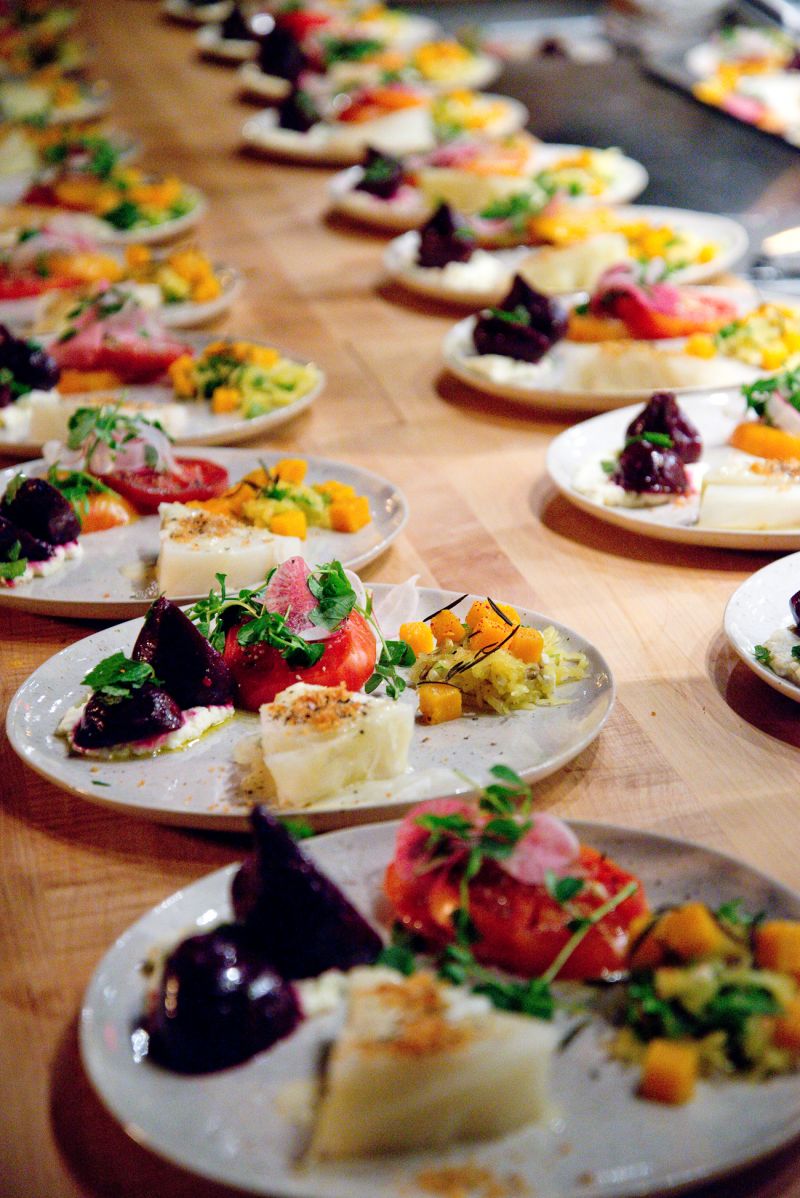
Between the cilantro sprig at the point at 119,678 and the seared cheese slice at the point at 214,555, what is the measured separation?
1.21ft

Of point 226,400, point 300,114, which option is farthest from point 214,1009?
point 300,114

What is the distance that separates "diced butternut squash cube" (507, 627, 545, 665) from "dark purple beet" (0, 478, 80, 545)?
2.96 ft

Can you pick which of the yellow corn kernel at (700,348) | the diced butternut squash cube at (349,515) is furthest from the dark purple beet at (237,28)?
the diced butternut squash cube at (349,515)

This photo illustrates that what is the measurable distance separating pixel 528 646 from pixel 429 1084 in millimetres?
812

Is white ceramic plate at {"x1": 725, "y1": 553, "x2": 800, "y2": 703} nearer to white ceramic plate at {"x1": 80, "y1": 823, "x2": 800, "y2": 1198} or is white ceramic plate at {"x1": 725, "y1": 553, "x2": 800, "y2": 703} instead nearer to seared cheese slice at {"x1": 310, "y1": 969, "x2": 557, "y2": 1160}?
white ceramic plate at {"x1": 80, "y1": 823, "x2": 800, "y2": 1198}

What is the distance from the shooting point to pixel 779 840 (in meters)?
1.62

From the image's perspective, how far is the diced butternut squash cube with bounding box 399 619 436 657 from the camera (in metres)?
1.94

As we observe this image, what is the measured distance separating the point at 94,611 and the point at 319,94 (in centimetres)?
418

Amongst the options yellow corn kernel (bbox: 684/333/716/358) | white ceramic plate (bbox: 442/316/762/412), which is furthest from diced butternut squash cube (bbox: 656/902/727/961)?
yellow corn kernel (bbox: 684/333/716/358)

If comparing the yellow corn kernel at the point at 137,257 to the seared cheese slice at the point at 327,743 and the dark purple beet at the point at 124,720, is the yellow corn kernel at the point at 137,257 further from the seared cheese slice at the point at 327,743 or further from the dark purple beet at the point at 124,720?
A: the seared cheese slice at the point at 327,743

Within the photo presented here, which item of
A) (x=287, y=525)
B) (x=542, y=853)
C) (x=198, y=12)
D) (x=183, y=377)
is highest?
(x=542, y=853)

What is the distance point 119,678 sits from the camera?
1767 mm

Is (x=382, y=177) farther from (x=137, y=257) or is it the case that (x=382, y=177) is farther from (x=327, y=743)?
(x=327, y=743)

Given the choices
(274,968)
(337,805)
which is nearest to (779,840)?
(337,805)
